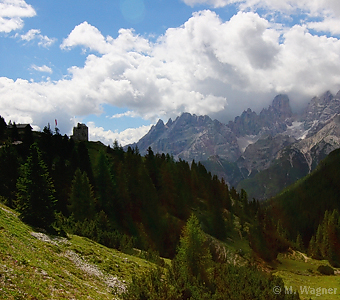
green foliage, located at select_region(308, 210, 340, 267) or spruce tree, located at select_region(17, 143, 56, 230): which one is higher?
spruce tree, located at select_region(17, 143, 56, 230)

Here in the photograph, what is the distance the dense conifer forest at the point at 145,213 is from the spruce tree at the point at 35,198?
118mm

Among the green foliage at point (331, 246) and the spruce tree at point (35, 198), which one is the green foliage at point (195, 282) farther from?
the green foliage at point (331, 246)

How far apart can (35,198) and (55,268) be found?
15.0 meters

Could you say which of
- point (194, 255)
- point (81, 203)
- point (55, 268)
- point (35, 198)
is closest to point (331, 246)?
point (194, 255)

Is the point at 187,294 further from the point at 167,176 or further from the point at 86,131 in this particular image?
the point at 86,131

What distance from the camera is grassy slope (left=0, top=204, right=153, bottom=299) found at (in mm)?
16047

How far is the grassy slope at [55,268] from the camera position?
52.6 feet

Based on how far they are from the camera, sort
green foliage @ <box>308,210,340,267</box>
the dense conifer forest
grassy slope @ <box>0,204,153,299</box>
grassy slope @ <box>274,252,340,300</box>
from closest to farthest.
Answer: grassy slope @ <box>0,204,153,299</box> → the dense conifer forest → grassy slope @ <box>274,252,340,300</box> → green foliage @ <box>308,210,340,267</box>

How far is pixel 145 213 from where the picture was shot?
73312mm

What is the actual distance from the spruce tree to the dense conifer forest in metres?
0.12

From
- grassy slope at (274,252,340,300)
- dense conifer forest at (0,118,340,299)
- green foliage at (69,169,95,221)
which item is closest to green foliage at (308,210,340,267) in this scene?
dense conifer forest at (0,118,340,299)

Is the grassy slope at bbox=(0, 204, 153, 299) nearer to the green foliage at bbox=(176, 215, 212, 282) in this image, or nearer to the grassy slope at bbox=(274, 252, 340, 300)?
the green foliage at bbox=(176, 215, 212, 282)

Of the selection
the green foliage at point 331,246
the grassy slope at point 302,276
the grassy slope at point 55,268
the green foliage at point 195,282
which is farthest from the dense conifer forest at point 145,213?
the grassy slope at point 302,276

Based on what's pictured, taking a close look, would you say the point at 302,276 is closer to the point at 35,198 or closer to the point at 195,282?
the point at 195,282
